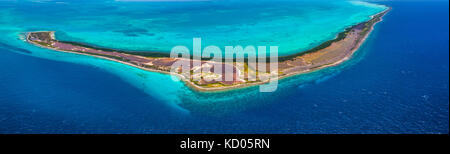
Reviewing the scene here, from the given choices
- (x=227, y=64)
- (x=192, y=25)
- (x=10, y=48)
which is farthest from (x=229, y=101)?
(x=10, y=48)

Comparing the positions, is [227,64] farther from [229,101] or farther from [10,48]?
[10,48]

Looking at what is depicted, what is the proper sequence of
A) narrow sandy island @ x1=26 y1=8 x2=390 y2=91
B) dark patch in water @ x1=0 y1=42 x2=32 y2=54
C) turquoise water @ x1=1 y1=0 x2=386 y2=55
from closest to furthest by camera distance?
narrow sandy island @ x1=26 y1=8 x2=390 y2=91 → dark patch in water @ x1=0 y1=42 x2=32 y2=54 → turquoise water @ x1=1 y1=0 x2=386 y2=55

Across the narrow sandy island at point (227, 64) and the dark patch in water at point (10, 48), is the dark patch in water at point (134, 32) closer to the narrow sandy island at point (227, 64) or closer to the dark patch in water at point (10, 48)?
the narrow sandy island at point (227, 64)

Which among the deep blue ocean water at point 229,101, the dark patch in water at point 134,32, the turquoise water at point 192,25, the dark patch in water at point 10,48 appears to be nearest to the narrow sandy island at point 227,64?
the deep blue ocean water at point 229,101

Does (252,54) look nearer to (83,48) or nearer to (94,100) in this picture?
(94,100)

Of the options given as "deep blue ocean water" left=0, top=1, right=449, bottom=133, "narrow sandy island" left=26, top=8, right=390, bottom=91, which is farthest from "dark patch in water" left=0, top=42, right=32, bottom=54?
"deep blue ocean water" left=0, top=1, right=449, bottom=133

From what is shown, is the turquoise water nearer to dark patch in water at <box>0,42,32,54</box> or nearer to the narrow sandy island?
the narrow sandy island
